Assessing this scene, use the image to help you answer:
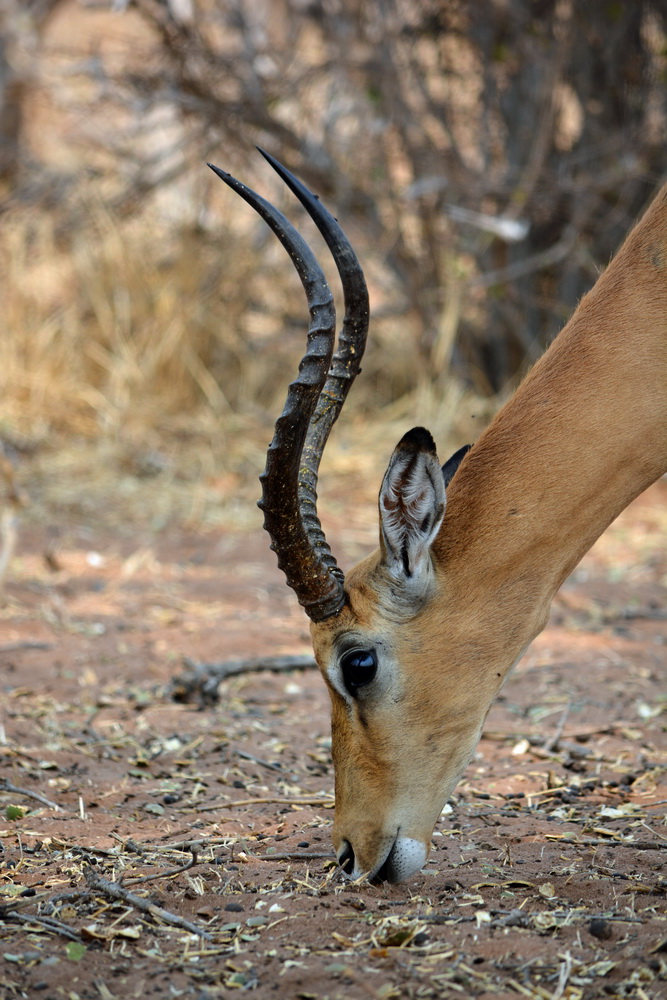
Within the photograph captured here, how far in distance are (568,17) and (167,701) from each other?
22.1 ft

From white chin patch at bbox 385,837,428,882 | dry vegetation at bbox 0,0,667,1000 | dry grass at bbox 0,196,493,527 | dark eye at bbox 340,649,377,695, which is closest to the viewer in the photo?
dry vegetation at bbox 0,0,667,1000

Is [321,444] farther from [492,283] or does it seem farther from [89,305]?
[89,305]

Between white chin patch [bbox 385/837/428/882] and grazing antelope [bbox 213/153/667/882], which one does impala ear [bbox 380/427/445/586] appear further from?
white chin patch [bbox 385/837/428/882]

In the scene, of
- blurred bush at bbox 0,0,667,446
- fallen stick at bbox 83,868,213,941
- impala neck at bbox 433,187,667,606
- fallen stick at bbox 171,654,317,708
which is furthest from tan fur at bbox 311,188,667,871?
blurred bush at bbox 0,0,667,446

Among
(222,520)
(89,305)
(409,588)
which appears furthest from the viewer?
(89,305)

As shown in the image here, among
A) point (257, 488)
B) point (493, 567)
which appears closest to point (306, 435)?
point (493, 567)

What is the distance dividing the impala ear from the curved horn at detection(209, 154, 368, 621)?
0.62ft

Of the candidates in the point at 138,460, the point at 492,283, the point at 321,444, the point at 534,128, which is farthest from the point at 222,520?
the point at 321,444

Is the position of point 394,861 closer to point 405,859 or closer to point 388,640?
point 405,859

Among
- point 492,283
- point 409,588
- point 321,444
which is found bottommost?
point 409,588

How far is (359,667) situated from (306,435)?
68cm

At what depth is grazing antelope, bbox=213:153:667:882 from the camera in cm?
301

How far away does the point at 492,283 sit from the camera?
8984 mm

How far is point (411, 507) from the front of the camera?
304 centimetres
